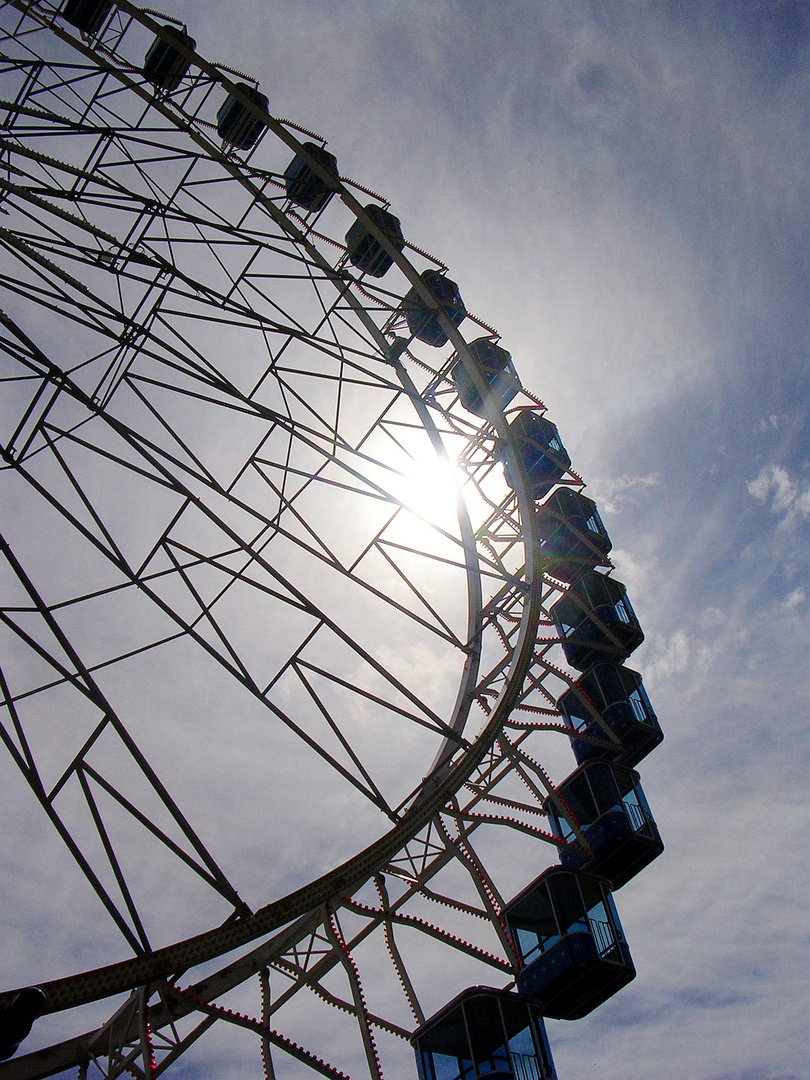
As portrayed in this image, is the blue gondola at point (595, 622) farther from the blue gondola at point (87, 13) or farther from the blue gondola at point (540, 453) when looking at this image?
the blue gondola at point (87, 13)

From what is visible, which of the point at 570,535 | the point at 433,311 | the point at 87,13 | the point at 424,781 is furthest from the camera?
the point at 570,535

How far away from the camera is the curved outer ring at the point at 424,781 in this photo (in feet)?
36.0

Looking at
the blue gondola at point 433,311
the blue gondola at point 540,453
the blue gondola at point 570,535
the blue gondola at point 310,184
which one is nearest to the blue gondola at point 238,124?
the blue gondola at point 310,184

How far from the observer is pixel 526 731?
18.4 meters

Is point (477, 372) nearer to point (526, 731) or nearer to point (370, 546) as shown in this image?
point (370, 546)

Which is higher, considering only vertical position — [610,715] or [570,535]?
[570,535]

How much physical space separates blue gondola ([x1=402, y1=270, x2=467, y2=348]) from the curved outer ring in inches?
11.3

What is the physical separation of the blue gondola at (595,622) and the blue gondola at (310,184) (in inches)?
426

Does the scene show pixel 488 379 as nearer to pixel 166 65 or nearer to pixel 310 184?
pixel 310 184

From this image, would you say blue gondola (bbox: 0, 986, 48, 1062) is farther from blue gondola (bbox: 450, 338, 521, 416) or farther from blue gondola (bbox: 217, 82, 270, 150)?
blue gondola (bbox: 217, 82, 270, 150)

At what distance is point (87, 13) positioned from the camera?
18391 mm

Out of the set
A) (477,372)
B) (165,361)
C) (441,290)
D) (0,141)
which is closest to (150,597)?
(165,361)

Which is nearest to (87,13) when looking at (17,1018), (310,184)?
(310,184)

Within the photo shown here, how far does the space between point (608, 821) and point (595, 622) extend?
534 cm
